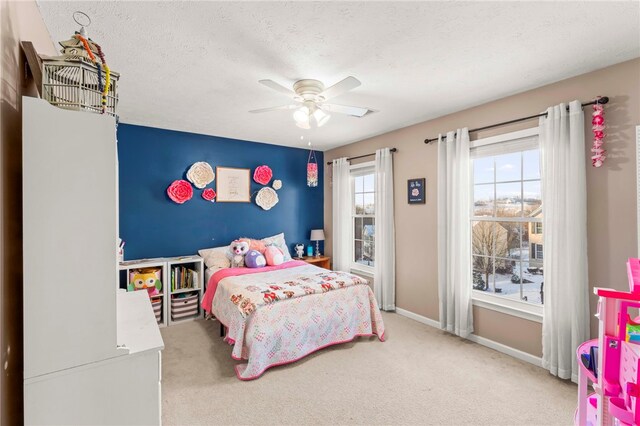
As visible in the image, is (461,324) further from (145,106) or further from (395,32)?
(145,106)

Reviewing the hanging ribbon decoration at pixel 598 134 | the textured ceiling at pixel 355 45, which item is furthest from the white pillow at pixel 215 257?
the hanging ribbon decoration at pixel 598 134

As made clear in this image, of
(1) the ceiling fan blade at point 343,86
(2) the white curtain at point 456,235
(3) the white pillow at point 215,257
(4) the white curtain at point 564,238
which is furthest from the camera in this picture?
(3) the white pillow at point 215,257

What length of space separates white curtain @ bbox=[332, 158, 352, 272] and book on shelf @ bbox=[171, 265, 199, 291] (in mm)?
2199

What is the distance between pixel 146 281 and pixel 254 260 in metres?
1.25

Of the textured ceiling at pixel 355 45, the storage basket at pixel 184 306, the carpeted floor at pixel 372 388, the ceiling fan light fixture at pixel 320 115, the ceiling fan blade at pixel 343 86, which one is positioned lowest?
the carpeted floor at pixel 372 388

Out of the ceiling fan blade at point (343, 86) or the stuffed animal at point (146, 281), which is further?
the stuffed animal at point (146, 281)

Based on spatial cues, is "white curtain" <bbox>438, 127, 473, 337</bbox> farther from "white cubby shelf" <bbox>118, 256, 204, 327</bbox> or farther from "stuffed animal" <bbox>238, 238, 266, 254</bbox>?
"white cubby shelf" <bbox>118, 256, 204, 327</bbox>

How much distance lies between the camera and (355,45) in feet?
6.32

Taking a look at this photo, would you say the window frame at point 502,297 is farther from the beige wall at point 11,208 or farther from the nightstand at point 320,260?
the beige wall at point 11,208

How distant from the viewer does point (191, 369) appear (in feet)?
8.57

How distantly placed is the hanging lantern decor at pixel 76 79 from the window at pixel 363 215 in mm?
3656

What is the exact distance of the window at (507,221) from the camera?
2795mm

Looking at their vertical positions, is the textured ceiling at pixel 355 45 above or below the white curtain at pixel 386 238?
above

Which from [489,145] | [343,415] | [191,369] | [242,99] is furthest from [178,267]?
[489,145]
